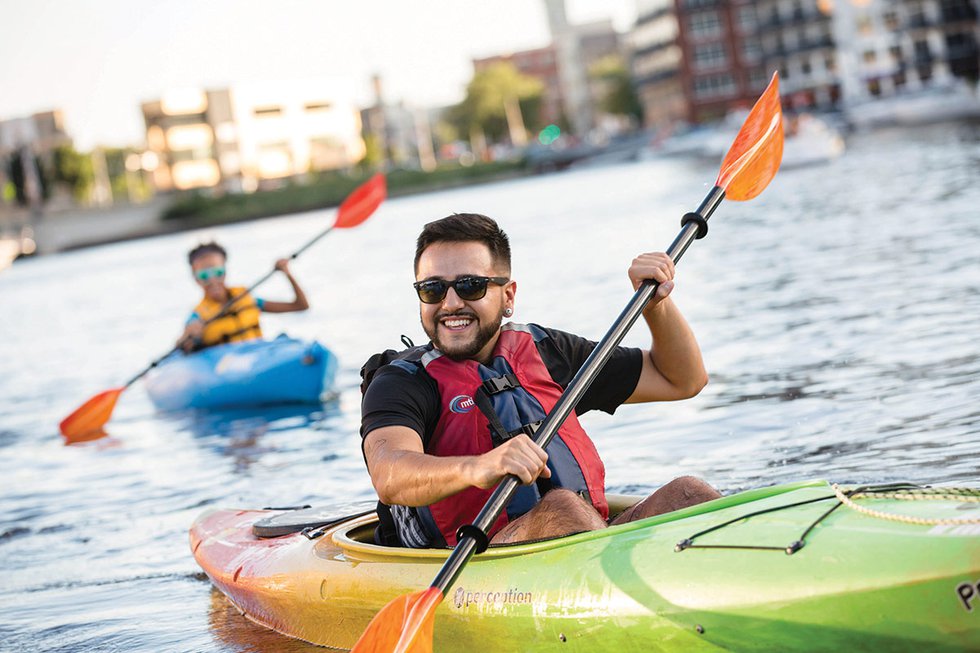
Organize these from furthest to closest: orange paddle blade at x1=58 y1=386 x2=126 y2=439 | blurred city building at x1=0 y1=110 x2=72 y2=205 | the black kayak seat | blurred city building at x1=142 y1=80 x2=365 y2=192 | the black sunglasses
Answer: blurred city building at x1=0 y1=110 x2=72 y2=205, blurred city building at x1=142 y1=80 x2=365 y2=192, orange paddle blade at x1=58 y1=386 x2=126 y2=439, the black kayak seat, the black sunglasses

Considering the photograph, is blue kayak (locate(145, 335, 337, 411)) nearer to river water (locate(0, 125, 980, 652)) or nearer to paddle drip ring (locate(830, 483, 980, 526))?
river water (locate(0, 125, 980, 652))

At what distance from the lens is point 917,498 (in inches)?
121

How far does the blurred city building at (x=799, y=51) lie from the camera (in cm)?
6856

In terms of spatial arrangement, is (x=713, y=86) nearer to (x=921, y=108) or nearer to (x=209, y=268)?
(x=921, y=108)

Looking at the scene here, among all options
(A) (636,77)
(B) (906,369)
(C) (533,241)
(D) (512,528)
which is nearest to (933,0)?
(A) (636,77)

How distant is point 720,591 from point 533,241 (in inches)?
901

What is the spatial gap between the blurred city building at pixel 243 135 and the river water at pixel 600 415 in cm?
7268

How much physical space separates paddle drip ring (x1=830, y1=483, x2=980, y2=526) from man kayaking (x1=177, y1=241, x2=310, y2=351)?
6541 mm

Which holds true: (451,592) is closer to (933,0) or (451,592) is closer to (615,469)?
(615,469)

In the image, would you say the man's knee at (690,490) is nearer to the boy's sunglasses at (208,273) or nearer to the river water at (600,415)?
the river water at (600,415)

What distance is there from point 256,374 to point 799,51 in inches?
2974

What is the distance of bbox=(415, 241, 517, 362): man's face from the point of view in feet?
11.9

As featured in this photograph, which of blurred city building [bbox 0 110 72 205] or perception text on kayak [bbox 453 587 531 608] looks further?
blurred city building [bbox 0 110 72 205]

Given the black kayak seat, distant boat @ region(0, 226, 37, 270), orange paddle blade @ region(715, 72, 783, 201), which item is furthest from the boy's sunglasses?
distant boat @ region(0, 226, 37, 270)
